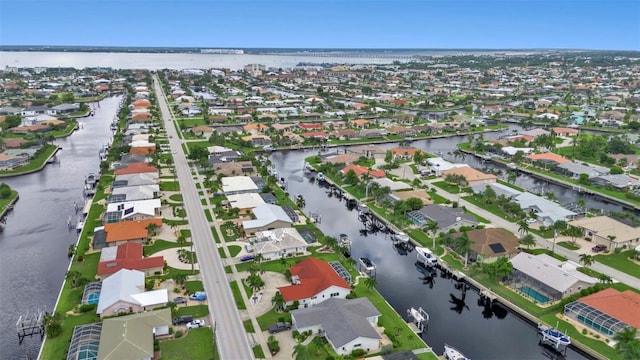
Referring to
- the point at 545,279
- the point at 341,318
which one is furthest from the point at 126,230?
the point at 545,279

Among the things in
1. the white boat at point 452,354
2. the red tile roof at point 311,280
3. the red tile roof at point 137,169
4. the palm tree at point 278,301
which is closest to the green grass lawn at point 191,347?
→ the palm tree at point 278,301

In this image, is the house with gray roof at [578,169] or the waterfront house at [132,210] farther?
the house with gray roof at [578,169]

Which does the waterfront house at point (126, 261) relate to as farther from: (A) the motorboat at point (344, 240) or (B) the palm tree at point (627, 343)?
(B) the palm tree at point (627, 343)

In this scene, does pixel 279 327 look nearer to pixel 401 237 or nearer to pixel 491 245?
pixel 401 237

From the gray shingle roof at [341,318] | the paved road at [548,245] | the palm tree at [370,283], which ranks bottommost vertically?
the paved road at [548,245]

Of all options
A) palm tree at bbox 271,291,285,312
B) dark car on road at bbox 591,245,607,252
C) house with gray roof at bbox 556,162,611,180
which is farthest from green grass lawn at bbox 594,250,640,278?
palm tree at bbox 271,291,285,312

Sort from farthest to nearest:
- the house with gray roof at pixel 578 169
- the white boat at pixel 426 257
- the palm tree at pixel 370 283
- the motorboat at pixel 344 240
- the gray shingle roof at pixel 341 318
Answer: the house with gray roof at pixel 578 169
the motorboat at pixel 344 240
the white boat at pixel 426 257
the palm tree at pixel 370 283
the gray shingle roof at pixel 341 318
